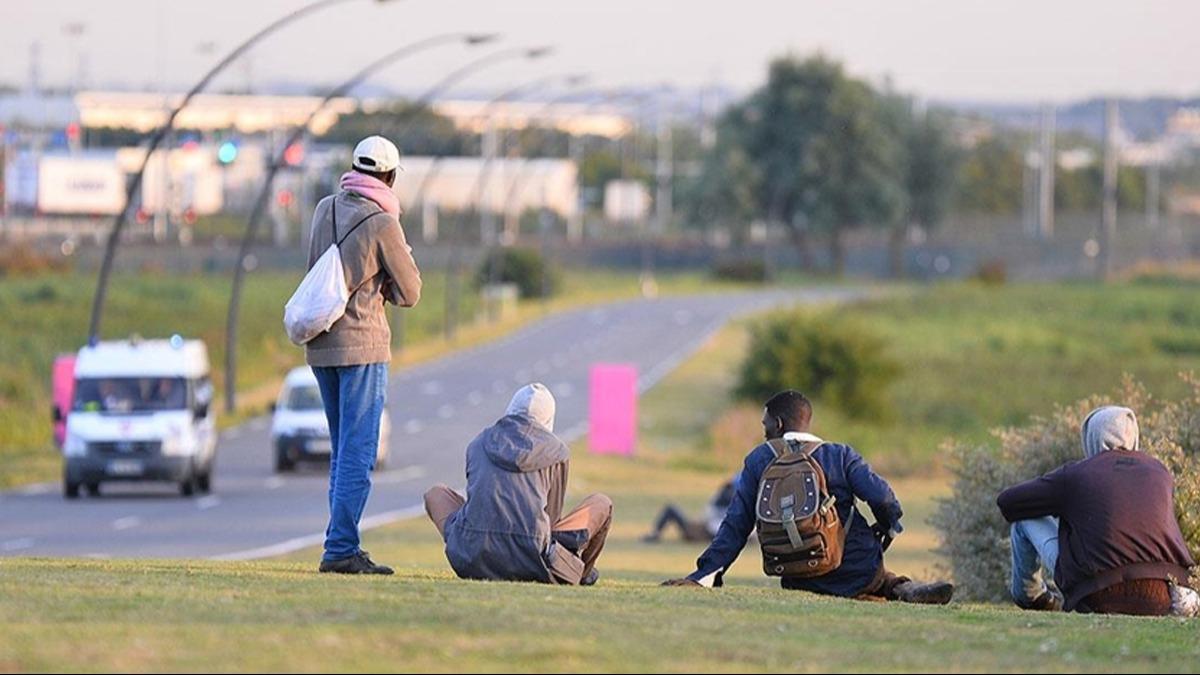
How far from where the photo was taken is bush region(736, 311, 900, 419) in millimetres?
59219

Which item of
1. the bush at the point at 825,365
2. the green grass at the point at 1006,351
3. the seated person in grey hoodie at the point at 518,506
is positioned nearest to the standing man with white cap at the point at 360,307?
the seated person in grey hoodie at the point at 518,506

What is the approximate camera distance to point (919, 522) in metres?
35.9

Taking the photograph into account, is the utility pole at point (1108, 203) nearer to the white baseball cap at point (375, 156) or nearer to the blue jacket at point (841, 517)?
the blue jacket at point (841, 517)

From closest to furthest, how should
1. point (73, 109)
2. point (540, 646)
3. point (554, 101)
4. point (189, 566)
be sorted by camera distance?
point (540, 646) < point (189, 566) < point (554, 101) < point (73, 109)

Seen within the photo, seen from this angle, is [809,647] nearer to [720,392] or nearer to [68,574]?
[68,574]

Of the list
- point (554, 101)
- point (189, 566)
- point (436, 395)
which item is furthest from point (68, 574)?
point (554, 101)

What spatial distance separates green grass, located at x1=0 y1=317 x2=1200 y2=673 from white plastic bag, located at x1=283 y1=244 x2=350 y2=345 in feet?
4.27

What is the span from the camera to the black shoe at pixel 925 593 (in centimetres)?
1248

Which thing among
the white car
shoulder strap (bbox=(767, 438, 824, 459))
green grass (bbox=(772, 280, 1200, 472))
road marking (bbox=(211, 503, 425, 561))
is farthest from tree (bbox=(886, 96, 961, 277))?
shoulder strap (bbox=(767, 438, 824, 459))

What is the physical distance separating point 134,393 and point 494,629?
28.1m

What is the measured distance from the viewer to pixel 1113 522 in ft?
39.8

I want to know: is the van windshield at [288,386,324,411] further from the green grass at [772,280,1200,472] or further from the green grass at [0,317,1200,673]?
the green grass at [0,317,1200,673]

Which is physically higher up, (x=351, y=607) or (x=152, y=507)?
(x=351, y=607)

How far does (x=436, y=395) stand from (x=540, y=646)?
52.6m
